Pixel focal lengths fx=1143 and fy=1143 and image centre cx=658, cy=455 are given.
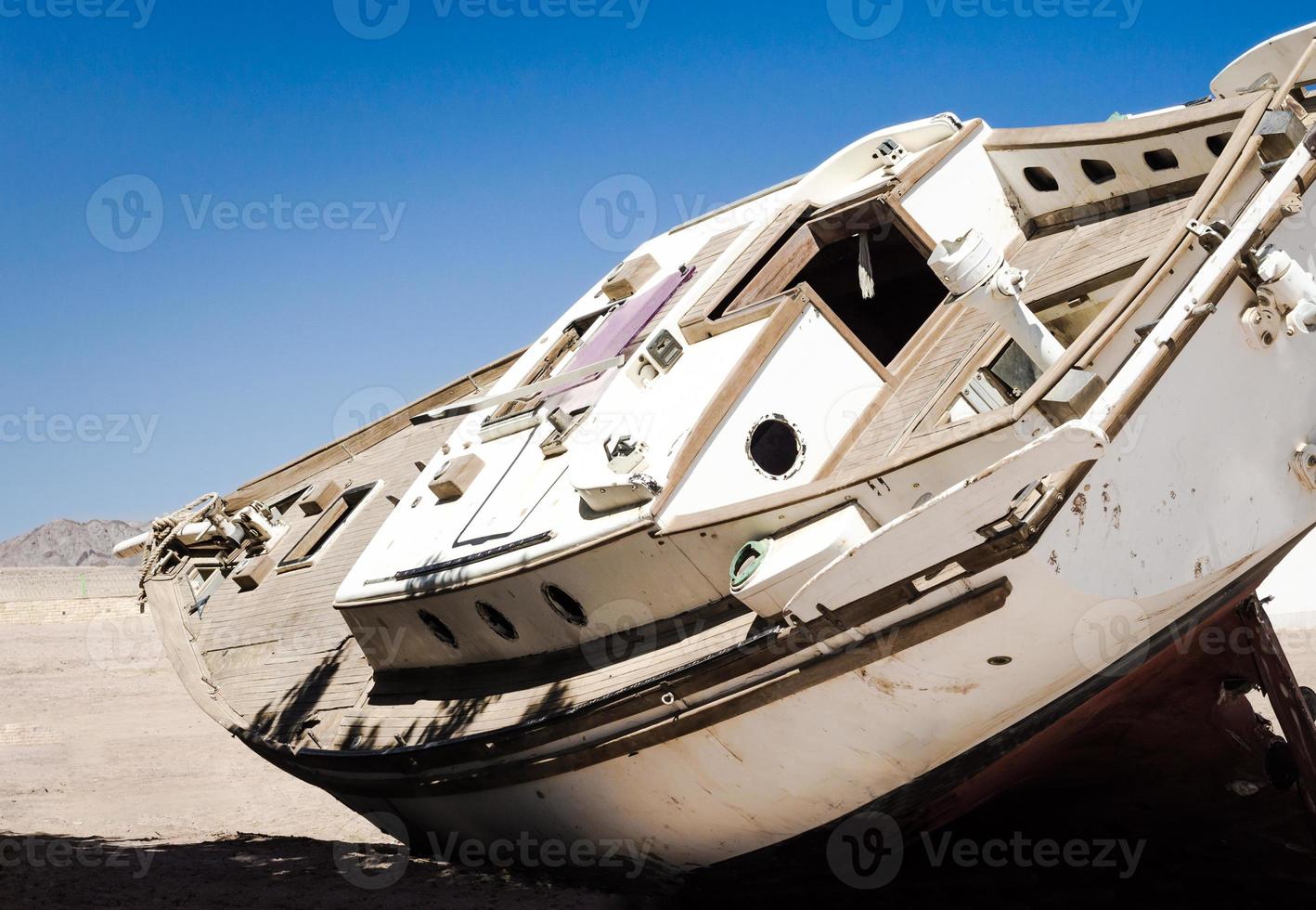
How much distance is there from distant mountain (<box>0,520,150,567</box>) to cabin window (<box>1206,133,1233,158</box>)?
260 feet

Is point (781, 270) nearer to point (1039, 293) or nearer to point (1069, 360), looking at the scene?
point (1039, 293)

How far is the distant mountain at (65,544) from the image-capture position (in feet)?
257

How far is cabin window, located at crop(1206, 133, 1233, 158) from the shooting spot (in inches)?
328

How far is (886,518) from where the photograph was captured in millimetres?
7336

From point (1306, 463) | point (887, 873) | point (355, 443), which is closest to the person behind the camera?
point (1306, 463)

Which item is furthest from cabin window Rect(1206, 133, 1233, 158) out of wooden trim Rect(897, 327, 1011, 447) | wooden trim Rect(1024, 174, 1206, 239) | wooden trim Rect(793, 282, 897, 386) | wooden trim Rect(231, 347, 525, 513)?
wooden trim Rect(231, 347, 525, 513)

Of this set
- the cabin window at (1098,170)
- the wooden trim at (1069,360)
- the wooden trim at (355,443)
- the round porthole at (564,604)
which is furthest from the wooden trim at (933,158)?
the wooden trim at (355,443)

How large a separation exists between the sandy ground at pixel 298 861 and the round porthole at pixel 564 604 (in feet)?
6.96

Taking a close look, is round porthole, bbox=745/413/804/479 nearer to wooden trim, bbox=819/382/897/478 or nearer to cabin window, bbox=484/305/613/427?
wooden trim, bbox=819/382/897/478

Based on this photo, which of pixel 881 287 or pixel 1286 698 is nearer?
pixel 1286 698

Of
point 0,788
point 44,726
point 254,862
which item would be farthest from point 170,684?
point 254,862

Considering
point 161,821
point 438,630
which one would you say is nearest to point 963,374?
point 438,630

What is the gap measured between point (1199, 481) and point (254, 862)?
7971 millimetres

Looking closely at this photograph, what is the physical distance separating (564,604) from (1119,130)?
5639 mm
